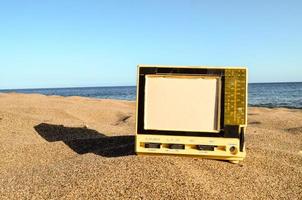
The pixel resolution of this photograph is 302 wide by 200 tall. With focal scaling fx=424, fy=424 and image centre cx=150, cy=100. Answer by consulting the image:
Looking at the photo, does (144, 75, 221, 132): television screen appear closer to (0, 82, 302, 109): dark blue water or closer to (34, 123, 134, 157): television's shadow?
(34, 123, 134, 157): television's shadow

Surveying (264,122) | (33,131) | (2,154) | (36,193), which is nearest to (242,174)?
(36,193)

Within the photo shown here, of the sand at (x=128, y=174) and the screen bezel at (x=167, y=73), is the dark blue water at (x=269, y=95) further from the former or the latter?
the screen bezel at (x=167, y=73)

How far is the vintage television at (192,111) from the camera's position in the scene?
13.0 feet

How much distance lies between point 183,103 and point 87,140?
7.04 ft

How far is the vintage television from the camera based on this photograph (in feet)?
13.0

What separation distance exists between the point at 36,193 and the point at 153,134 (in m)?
1.18

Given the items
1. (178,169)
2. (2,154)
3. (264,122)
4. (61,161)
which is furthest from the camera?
(264,122)

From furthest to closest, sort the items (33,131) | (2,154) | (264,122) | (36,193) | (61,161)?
(264,122) < (33,131) < (2,154) < (61,161) < (36,193)

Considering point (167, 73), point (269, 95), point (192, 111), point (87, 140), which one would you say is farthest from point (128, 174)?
point (269, 95)

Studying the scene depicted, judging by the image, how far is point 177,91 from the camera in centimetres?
407

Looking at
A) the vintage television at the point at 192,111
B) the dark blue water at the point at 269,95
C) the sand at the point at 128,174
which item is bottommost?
the dark blue water at the point at 269,95

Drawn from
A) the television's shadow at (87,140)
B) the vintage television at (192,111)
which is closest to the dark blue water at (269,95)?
the television's shadow at (87,140)

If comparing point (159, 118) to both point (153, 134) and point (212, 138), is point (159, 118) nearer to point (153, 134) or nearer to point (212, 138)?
point (153, 134)

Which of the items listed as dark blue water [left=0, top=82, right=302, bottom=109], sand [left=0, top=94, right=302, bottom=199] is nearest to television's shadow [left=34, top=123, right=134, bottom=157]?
sand [left=0, top=94, right=302, bottom=199]
